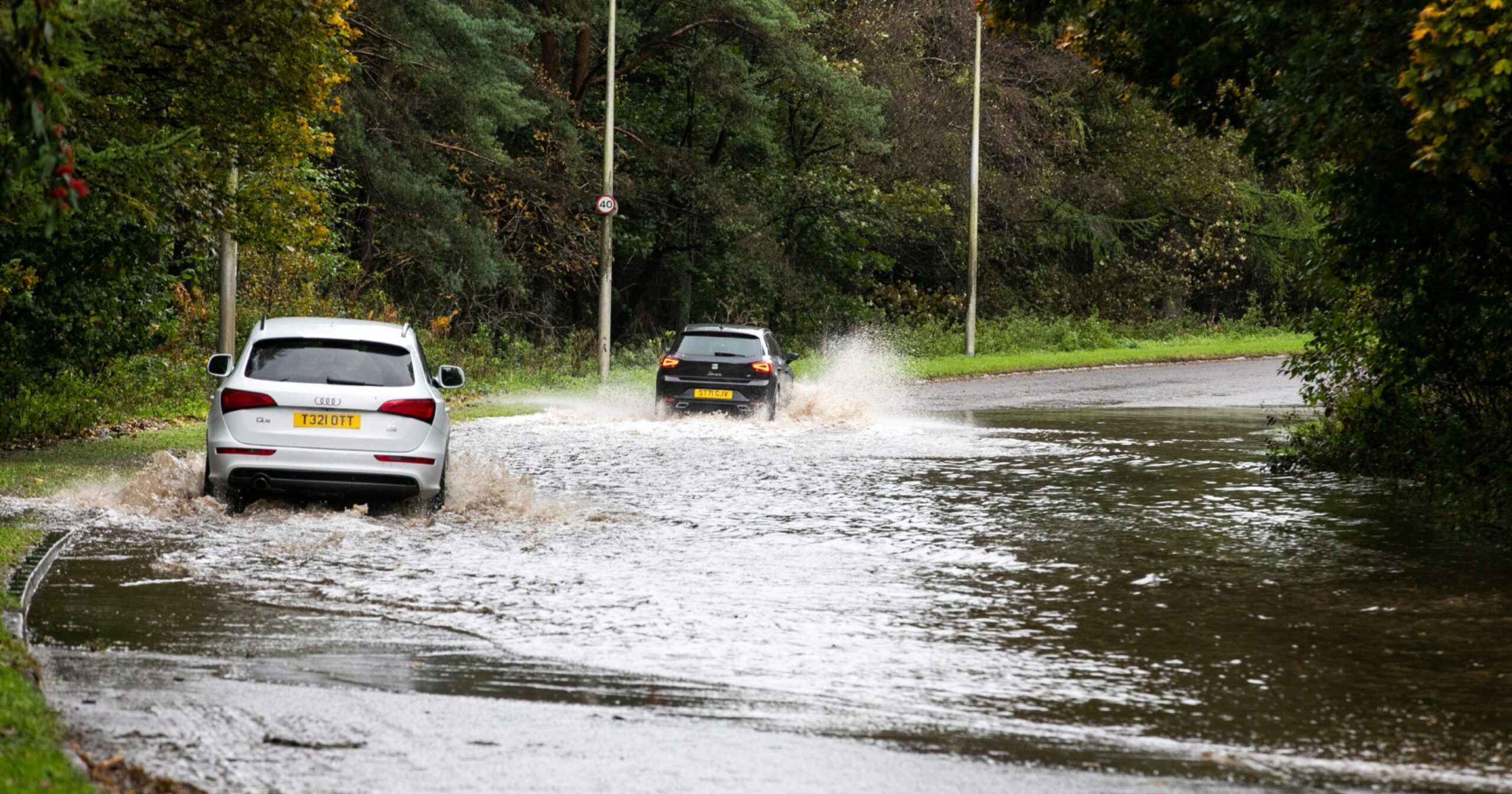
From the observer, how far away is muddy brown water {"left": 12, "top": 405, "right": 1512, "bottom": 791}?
23.7 ft

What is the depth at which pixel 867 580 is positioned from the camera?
429 inches

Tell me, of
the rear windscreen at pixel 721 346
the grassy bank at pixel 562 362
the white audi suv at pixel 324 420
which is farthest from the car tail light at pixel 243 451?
the rear windscreen at pixel 721 346

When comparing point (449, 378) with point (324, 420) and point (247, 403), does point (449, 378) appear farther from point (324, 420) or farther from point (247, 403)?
point (247, 403)

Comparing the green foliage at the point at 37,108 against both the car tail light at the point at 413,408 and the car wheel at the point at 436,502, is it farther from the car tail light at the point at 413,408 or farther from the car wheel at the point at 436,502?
the car wheel at the point at 436,502

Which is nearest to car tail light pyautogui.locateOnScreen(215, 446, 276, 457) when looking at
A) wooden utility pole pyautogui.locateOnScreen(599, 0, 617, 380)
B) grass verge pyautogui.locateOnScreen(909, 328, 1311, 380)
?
wooden utility pole pyautogui.locateOnScreen(599, 0, 617, 380)

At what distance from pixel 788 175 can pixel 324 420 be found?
3288 centimetres

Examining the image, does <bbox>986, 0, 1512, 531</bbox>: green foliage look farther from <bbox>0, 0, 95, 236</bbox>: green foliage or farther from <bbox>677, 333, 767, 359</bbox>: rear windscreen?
<bbox>677, 333, 767, 359</bbox>: rear windscreen

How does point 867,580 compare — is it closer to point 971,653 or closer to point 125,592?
point 971,653

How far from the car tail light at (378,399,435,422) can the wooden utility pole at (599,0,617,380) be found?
62.1 feet

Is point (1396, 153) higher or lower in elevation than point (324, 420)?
higher

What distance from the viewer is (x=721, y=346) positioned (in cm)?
2450

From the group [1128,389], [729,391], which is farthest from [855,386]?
[729,391]

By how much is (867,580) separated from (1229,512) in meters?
5.21

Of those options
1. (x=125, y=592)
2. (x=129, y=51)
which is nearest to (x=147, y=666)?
(x=125, y=592)
